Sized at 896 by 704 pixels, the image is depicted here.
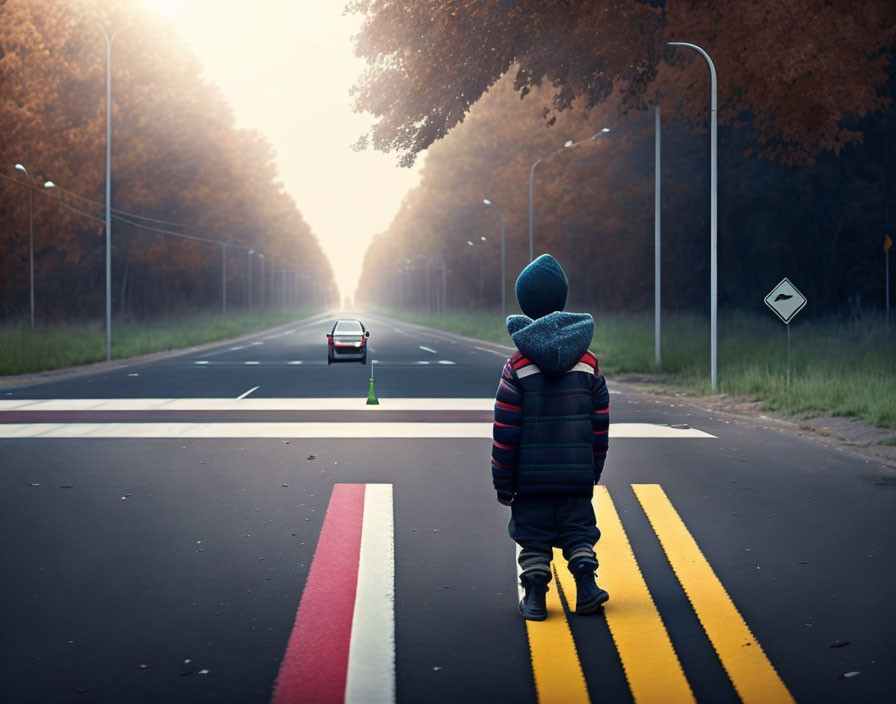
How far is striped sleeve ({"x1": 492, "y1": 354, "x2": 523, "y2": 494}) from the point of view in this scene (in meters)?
5.44

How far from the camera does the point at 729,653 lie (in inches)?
199

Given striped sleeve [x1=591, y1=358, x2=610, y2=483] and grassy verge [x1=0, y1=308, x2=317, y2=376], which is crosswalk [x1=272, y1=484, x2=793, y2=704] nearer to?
striped sleeve [x1=591, y1=358, x2=610, y2=483]

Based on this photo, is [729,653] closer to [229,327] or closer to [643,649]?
[643,649]

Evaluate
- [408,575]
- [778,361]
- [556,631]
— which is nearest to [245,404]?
[408,575]

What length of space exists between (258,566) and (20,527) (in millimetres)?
2188

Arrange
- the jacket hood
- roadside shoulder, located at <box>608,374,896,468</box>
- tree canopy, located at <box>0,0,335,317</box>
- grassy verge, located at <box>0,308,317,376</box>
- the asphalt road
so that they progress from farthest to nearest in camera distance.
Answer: tree canopy, located at <box>0,0,335,317</box> → grassy verge, located at <box>0,308,317,376</box> → roadside shoulder, located at <box>608,374,896,468</box> → the jacket hood → the asphalt road

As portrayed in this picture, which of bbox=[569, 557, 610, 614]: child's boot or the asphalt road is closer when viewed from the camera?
the asphalt road

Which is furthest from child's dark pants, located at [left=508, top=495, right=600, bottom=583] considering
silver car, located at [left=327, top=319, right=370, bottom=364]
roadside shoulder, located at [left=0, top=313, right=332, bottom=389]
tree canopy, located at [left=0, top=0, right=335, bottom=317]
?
tree canopy, located at [left=0, top=0, right=335, bottom=317]

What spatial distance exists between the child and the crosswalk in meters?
0.36

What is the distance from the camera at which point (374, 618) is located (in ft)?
18.4

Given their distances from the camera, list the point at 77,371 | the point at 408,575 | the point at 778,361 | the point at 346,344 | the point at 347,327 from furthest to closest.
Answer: the point at 347,327, the point at 346,344, the point at 77,371, the point at 778,361, the point at 408,575

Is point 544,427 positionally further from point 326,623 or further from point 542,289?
point 326,623

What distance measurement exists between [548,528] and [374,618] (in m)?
1.03

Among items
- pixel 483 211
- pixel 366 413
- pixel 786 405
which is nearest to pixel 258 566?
pixel 366 413
